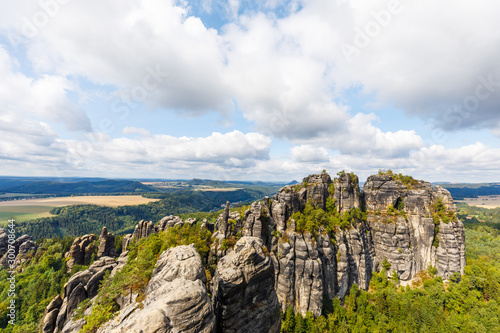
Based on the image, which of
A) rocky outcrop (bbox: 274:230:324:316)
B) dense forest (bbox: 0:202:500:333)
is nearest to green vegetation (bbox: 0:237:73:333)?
dense forest (bbox: 0:202:500:333)

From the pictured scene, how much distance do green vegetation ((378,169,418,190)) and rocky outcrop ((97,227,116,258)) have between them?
80.5 meters

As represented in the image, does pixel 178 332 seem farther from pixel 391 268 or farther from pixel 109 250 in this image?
pixel 391 268

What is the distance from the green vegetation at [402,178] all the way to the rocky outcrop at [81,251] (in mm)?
84495

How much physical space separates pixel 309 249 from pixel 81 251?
55.4 metres

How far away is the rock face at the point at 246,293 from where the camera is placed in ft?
38.9

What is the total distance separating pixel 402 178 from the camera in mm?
55281

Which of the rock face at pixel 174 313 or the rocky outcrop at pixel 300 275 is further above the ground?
the rock face at pixel 174 313

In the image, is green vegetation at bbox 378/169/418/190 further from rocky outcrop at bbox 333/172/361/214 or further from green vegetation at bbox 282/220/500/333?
green vegetation at bbox 282/220/500/333

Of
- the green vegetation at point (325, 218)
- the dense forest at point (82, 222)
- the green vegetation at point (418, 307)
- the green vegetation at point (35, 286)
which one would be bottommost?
the dense forest at point (82, 222)

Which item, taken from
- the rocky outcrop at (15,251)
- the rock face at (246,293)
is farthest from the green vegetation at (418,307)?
the rocky outcrop at (15,251)

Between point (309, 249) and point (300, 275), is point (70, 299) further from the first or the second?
point (309, 249)

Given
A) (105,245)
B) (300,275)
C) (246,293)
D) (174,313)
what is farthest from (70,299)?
(300,275)

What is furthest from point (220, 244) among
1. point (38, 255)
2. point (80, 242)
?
point (38, 255)

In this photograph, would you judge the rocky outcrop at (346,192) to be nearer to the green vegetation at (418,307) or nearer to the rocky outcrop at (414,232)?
the rocky outcrop at (414,232)
